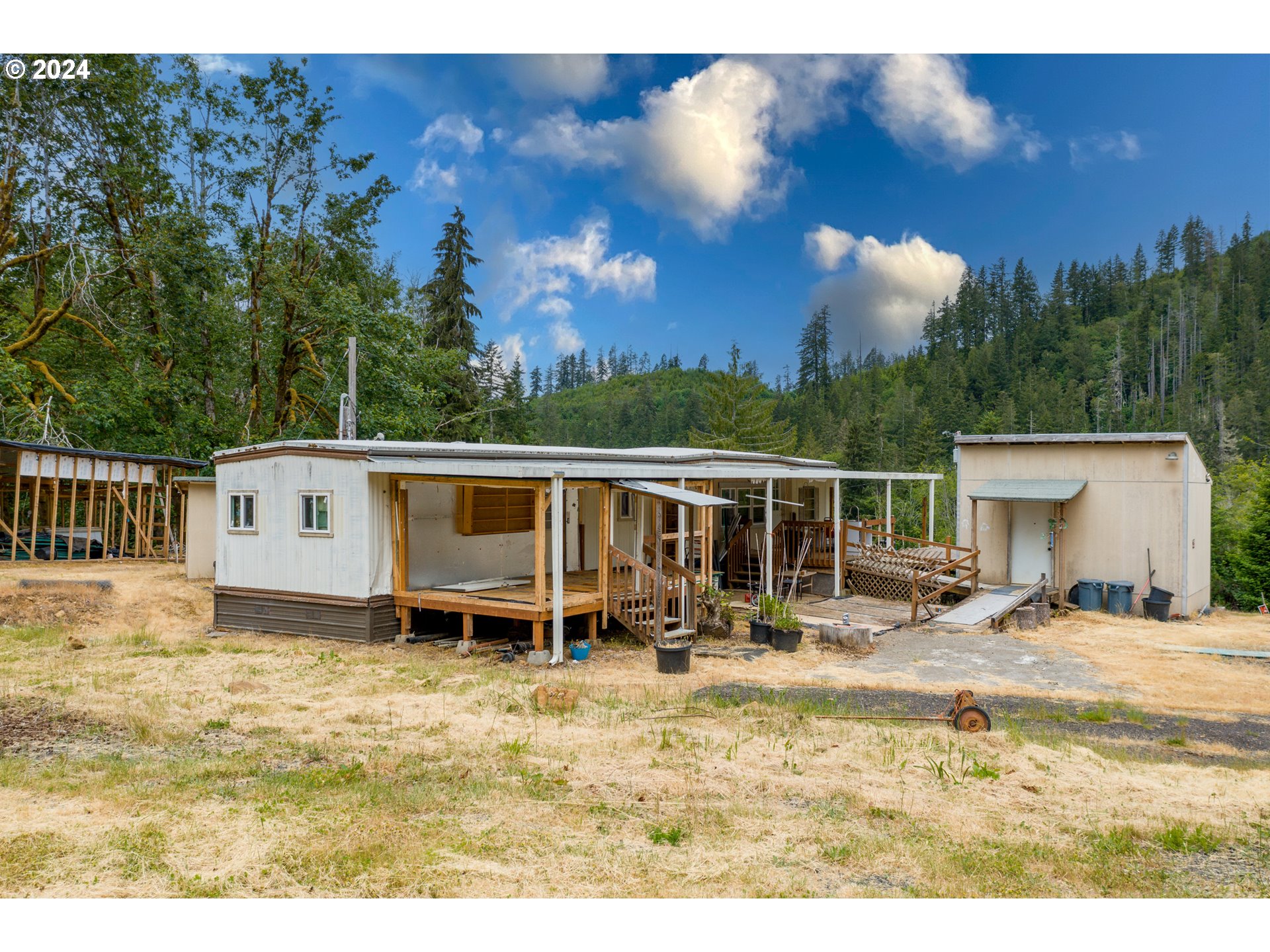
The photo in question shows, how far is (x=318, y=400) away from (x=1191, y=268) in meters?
95.3

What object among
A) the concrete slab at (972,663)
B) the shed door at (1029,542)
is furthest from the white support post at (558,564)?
the shed door at (1029,542)

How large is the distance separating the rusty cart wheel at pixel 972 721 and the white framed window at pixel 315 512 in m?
8.46

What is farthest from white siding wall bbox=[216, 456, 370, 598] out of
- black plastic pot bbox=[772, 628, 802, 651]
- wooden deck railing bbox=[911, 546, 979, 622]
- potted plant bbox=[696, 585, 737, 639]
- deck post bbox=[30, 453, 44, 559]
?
wooden deck railing bbox=[911, 546, 979, 622]

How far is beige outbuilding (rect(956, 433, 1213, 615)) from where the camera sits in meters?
15.0

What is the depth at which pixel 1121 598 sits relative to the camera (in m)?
15.0

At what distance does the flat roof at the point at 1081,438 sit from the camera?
48.4 ft

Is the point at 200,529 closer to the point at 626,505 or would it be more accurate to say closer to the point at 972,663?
the point at 626,505

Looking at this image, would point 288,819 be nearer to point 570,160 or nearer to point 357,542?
point 357,542

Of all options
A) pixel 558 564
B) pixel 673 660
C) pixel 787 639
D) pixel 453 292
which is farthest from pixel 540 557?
pixel 453 292

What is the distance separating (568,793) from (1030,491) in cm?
1383

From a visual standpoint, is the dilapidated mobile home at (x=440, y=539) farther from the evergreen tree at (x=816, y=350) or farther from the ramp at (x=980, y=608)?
the evergreen tree at (x=816, y=350)

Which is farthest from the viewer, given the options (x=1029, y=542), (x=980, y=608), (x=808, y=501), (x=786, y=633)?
(x=808, y=501)

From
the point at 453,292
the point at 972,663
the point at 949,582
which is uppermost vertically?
the point at 453,292

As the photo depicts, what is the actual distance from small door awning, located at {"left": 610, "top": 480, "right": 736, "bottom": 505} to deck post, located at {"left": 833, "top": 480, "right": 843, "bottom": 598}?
5070 mm
